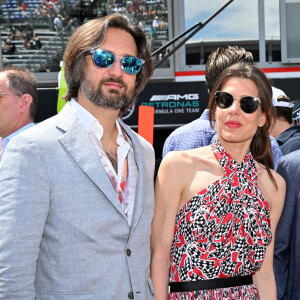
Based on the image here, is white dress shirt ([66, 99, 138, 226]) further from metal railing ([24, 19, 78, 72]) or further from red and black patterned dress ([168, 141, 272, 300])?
metal railing ([24, 19, 78, 72])

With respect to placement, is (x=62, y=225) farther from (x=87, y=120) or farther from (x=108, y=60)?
(x=108, y=60)

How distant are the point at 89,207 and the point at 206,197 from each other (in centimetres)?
65

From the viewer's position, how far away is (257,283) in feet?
8.70

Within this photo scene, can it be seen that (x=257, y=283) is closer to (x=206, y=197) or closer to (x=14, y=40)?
(x=206, y=197)

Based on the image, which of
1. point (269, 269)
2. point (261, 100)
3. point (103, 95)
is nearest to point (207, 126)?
point (261, 100)

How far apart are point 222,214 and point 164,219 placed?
0.27 metres

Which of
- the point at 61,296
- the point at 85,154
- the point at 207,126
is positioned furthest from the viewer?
the point at 207,126

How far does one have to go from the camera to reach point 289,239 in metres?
2.76

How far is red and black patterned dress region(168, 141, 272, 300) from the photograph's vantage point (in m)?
2.45

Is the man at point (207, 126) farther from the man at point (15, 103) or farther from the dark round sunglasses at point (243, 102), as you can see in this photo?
the man at point (15, 103)

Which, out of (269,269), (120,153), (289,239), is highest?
(120,153)

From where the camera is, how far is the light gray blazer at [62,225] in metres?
1.95

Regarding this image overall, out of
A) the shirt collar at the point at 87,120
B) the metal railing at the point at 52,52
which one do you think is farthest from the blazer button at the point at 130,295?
the metal railing at the point at 52,52

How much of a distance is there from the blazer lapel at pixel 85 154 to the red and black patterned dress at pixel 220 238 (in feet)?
1.51
